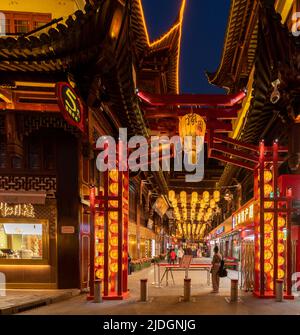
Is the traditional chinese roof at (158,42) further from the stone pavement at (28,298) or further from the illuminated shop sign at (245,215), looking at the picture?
the stone pavement at (28,298)

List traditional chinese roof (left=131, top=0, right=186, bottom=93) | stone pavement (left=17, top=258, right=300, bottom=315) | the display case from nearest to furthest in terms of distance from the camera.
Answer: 1. stone pavement (left=17, top=258, right=300, bottom=315)
2. the display case
3. traditional chinese roof (left=131, top=0, right=186, bottom=93)

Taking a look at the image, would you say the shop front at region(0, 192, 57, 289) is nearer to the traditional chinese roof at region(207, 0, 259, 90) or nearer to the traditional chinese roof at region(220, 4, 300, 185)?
the traditional chinese roof at region(220, 4, 300, 185)

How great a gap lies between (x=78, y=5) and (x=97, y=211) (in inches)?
321

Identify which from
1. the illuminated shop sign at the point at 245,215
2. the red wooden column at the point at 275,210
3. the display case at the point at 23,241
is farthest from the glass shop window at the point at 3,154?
the illuminated shop sign at the point at 245,215

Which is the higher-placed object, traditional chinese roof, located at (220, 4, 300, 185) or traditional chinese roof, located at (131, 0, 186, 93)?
traditional chinese roof, located at (131, 0, 186, 93)

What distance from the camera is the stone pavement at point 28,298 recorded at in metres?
10.2

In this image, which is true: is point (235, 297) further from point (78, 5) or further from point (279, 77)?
point (78, 5)

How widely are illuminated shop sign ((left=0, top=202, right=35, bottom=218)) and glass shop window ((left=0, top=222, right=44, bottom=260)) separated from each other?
0.36 metres

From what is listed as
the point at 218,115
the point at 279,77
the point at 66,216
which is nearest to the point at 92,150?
the point at 66,216

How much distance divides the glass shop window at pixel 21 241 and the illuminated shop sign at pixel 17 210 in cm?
36

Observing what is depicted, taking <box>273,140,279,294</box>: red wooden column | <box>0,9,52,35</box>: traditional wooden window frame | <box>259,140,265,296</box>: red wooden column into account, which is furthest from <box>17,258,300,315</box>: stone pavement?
<box>0,9,52,35</box>: traditional wooden window frame

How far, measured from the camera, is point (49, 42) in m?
11.2

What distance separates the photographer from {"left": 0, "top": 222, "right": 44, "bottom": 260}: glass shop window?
14023mm

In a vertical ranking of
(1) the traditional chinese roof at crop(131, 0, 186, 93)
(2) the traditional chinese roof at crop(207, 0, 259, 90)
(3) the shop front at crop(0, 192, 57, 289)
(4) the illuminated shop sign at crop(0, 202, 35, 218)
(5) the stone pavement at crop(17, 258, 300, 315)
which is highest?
(1) the traditional chinese roof at crop(131, 0, 186, 93)
